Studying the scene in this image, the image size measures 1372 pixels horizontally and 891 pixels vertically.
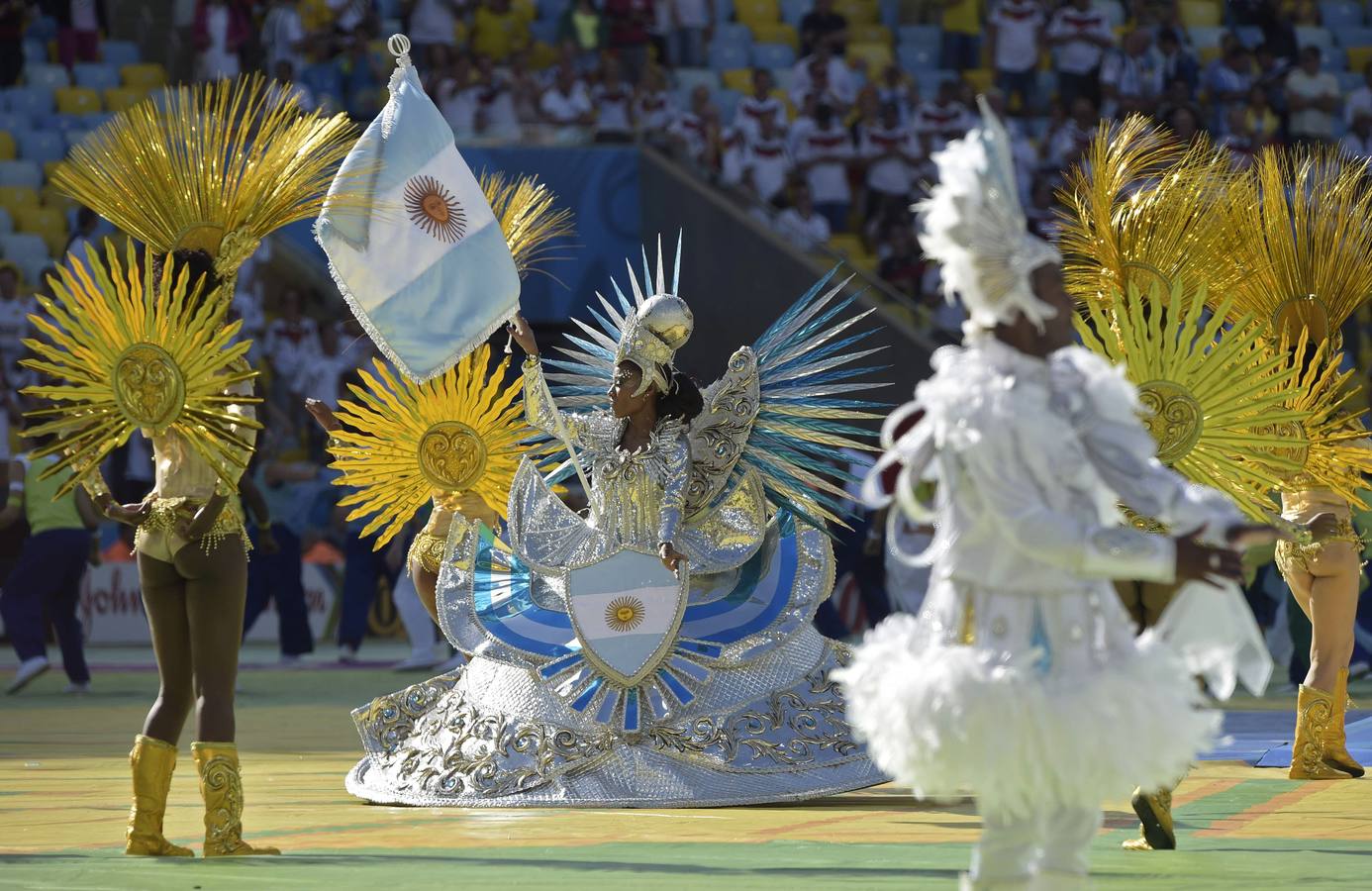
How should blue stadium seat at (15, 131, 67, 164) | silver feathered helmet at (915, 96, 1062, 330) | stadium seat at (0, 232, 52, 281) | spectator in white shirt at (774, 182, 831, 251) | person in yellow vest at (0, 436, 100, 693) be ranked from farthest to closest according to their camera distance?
1. blue stadium seat at (15, 131, 67, 164)
2. stadium seat at (0, 232, 52, 281)
3. spectator in white shirt at (774, 182, 831, 251)
4. person in yellow vest at (0, 436, 100, 693)
5. silver feathered helmet at (915, 96, 1062, 330)

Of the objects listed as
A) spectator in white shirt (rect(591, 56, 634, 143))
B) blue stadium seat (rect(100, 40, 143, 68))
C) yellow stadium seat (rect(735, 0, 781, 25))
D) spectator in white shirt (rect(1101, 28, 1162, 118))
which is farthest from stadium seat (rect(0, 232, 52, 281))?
spectator in white shirt (rect(1101, 28, 1162, 118))

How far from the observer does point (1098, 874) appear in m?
6.52

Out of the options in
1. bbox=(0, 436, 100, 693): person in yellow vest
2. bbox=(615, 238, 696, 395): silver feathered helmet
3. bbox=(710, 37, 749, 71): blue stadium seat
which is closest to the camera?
bbox=(615, 238, 696, 395): silver feathered helmet

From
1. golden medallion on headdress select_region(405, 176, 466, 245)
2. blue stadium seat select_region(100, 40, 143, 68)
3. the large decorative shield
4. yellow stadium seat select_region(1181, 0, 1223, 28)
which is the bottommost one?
the large decorative shield

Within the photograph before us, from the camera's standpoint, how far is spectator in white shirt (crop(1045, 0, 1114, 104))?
20438 mm

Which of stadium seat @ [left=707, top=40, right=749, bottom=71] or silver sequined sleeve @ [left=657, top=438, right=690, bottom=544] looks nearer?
silver sequined sleeve @ [left=657, top=438, right=690, bottom=544]

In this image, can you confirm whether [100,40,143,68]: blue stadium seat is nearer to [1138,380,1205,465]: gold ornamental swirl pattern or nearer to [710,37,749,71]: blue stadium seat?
[710,37,749,71]: blue stadium seat

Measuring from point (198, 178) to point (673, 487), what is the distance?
2.33 metres

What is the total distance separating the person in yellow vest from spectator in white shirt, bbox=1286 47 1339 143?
1178cm

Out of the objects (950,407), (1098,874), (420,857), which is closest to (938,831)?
(1098,874)

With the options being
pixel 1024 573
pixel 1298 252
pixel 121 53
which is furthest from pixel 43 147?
pixel 1024 573

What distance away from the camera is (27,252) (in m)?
19.5

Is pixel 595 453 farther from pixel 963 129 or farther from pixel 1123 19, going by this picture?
pixel 1123 19

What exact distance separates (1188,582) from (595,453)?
4.16 meters
